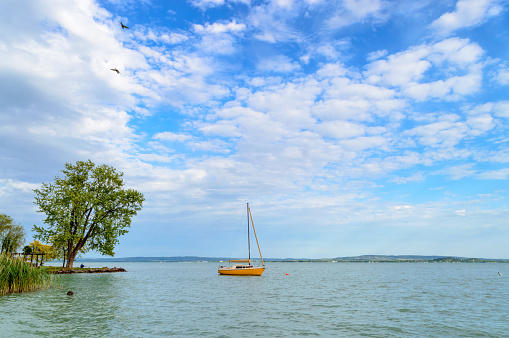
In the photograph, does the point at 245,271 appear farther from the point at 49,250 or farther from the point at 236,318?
the point at 236,318

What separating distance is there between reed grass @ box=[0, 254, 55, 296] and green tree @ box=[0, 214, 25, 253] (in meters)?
41.4

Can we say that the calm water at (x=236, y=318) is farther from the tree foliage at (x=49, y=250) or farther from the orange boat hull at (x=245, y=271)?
the orange boat hull at (x=245, y=271)

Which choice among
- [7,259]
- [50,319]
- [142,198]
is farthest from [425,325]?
[142,198]

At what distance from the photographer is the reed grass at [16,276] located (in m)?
27.2

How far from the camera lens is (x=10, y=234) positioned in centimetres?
7081

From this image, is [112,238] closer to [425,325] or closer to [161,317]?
[161,317]

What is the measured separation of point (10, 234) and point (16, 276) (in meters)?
51.6

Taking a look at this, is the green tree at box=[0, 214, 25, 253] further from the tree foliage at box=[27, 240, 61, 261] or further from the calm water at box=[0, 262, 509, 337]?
the calm water at box=[0, 262, 509, 337]

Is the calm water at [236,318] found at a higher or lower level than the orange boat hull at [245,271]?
lower

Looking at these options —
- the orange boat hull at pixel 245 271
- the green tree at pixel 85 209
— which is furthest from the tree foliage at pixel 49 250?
the orange boat hull at pixel 245 271

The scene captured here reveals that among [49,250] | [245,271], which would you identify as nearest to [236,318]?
[245,271]

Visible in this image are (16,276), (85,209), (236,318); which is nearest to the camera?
(236,318)

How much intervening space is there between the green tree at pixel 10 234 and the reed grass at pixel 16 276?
4144cm

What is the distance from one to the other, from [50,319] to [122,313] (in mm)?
4676
